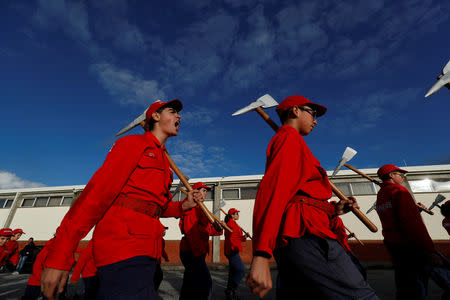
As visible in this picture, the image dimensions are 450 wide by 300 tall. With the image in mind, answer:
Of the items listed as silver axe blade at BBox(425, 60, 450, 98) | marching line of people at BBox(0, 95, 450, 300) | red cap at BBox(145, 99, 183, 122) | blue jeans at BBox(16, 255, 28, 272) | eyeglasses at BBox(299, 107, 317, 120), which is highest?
silver axe blade at BBox(425, 60, 450, 98)

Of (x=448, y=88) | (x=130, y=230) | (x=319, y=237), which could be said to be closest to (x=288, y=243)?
(x=319, y=237)

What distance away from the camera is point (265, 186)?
124 cm

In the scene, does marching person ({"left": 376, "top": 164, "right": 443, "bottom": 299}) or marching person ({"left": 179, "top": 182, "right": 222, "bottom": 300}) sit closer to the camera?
marching person ({"left": 376, "top": 164, "right": 443, "bottom": 299})

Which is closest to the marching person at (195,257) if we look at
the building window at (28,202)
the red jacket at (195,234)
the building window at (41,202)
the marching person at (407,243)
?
the red jacket at (195,234)

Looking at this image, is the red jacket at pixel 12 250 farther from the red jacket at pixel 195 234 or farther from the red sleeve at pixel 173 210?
the red sleeve at pixel 173 210

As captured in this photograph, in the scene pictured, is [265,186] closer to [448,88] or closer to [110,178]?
[110,178]

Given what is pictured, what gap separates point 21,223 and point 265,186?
2180 centimetres

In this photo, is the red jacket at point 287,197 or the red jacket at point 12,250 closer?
the red jacket at point 287,197

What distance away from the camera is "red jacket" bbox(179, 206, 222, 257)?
152 inches

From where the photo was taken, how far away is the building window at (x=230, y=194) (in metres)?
14.3

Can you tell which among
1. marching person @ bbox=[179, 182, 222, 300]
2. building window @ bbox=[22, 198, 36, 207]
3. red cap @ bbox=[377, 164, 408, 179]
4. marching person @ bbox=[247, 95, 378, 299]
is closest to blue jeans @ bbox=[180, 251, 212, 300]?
marching person @ bbox=[179, 182, 222, 300]

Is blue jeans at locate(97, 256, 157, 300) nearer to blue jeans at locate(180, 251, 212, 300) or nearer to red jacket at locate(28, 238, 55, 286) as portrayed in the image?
blue jeans at locate(180, 251, 212, 300)

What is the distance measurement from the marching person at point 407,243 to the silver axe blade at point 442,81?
4.14ft

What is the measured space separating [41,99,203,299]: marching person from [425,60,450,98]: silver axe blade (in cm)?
266
